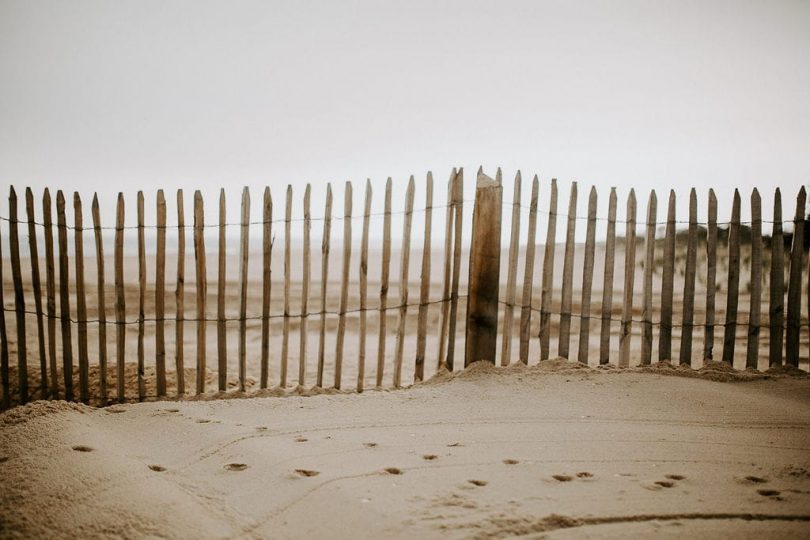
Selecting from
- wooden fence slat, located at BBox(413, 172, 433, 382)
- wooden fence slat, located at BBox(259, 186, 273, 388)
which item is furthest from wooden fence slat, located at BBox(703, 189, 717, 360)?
wooden fence slat, located at BBox(259, 186, 273, 388)

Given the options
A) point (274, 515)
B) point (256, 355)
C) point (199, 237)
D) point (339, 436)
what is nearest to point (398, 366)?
point (339, 436)

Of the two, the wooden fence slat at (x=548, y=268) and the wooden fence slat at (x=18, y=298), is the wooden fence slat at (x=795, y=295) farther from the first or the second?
the wooden fence slat at (x=18, y=298)

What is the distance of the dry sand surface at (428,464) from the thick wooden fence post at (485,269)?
1.66 feet

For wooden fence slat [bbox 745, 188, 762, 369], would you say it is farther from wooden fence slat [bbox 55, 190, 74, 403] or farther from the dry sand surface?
wooden fence slat [bbox 55, 190, 74, 403]

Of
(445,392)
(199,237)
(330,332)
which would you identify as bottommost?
(330,332)

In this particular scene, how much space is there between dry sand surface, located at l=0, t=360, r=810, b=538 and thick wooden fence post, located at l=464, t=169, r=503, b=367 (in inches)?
20.0

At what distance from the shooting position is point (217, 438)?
3268mm

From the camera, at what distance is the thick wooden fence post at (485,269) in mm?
4715

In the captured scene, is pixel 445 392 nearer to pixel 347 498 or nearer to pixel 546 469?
pixel 546 469

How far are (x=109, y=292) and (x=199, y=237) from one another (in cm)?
1070

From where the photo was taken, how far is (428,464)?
2846mm

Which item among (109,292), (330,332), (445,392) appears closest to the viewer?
(445,392)

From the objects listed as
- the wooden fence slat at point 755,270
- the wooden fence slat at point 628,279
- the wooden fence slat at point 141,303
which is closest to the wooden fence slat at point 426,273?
the wooden fence slat at point 628,279

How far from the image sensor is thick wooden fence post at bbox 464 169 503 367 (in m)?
4.71
